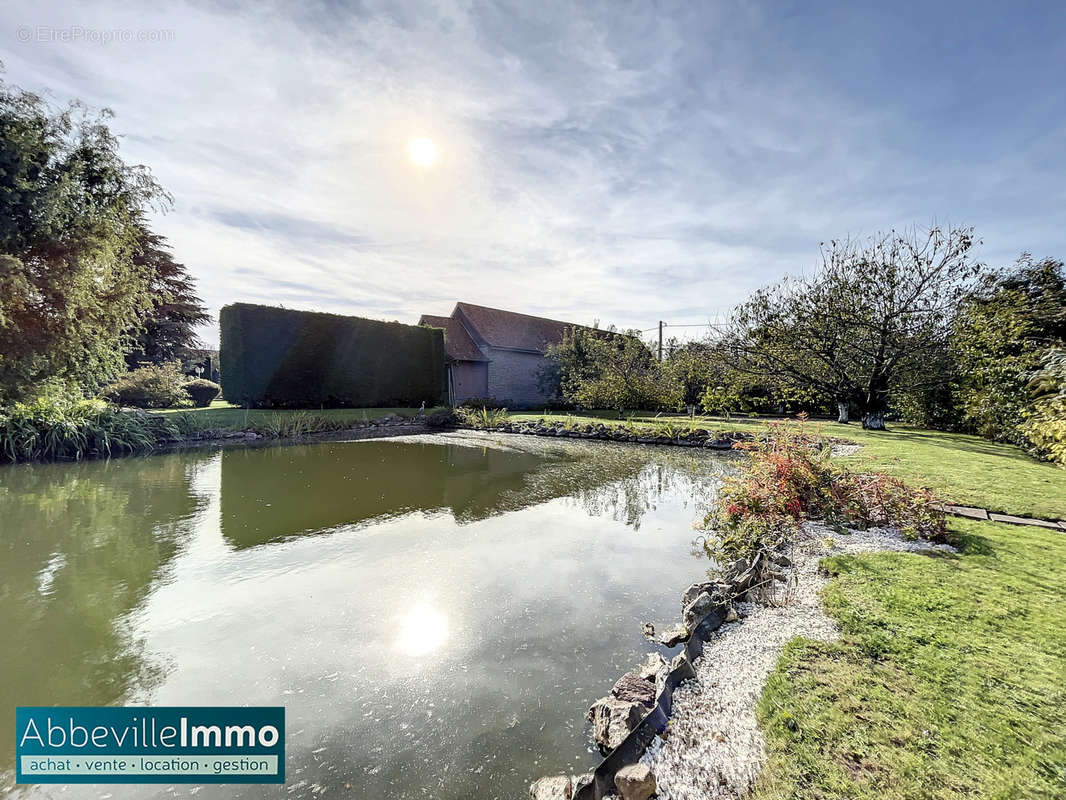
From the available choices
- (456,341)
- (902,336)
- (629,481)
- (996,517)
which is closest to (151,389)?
(456,341)

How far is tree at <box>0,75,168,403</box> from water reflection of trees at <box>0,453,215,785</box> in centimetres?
237

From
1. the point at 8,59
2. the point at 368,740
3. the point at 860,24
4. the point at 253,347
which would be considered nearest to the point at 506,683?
the point at 368,740

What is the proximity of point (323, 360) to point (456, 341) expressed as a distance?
685cm

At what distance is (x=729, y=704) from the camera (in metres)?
2.08

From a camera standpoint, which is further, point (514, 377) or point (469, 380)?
point (514, 377)

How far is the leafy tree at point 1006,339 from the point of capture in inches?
305

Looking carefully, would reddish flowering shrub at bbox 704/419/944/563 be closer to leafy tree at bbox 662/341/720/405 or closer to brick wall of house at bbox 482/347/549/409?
leafy tree at bbox 662/341/720/405

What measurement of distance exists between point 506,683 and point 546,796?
780 mm

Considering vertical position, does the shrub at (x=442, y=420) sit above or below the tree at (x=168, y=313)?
below

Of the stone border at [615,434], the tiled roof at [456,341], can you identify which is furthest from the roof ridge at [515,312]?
the stone border at [615,434]

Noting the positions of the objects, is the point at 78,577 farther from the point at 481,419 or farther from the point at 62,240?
the point at 481,419

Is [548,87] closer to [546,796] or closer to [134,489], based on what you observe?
[546,796]

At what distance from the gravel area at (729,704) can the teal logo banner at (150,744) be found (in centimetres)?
172

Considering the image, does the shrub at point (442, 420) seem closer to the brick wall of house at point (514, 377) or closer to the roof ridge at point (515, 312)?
the brick wall of house at point (514, 377)
